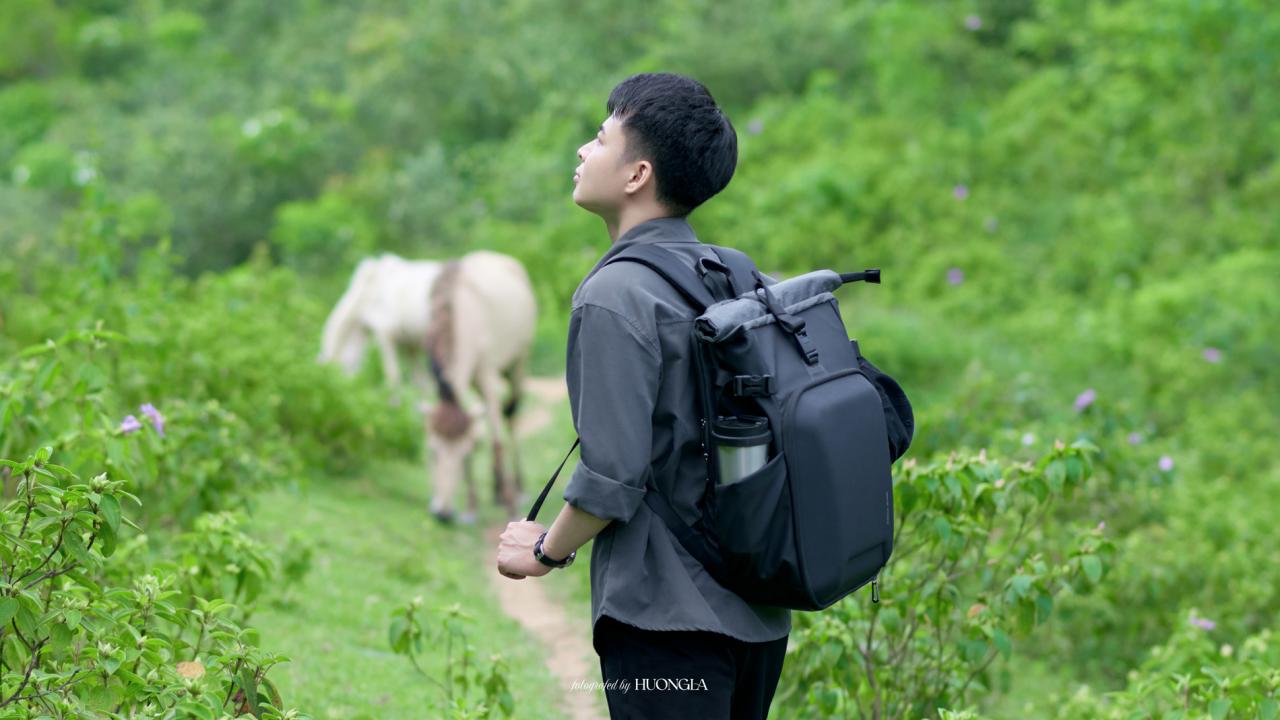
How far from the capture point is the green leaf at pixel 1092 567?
11.2 feet

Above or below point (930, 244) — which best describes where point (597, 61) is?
below

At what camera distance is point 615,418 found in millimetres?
2271

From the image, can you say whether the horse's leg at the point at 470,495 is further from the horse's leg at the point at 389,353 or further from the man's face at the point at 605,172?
the man's face at the point at 605,172

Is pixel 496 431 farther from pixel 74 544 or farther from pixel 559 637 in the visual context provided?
pixel 74 544

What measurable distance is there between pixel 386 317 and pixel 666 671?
7.70m

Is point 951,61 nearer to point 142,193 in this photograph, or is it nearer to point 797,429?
point 142,193

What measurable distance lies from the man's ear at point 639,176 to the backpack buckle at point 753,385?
0.42 meters

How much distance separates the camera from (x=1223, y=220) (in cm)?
1157

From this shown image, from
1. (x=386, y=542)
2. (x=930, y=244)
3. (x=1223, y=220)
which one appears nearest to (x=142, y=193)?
(x=930, y=244)

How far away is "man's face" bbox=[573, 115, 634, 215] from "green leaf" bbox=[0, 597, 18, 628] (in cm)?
121

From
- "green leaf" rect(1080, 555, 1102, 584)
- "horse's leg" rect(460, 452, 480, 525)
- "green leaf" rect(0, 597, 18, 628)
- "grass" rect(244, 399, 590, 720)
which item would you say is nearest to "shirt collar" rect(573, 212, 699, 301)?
"green leaf" rect(0, 597, 18, 628)

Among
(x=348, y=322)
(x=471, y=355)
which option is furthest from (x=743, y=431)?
(x=348, y=322)

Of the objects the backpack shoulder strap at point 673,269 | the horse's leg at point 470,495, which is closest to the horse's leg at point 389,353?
the horse's leg at point 470,495

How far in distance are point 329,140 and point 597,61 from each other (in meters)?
3.78
